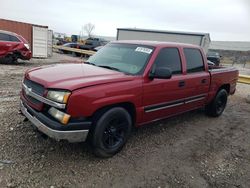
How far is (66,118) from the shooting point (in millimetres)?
3012

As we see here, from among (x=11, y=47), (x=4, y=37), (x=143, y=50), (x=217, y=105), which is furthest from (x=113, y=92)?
(x=4, y=37)

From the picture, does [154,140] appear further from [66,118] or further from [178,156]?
[66,118]

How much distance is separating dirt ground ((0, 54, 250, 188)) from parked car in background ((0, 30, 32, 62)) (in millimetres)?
7734

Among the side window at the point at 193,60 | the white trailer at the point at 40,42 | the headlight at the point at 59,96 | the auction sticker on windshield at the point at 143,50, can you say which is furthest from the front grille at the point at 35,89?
the white trailer at the point at 40,42

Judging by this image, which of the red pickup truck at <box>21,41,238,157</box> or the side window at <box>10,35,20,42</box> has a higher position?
the side window at <box>10,35,20,42</box>

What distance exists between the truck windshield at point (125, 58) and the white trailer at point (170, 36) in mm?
17331

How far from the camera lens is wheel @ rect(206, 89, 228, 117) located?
236 inches

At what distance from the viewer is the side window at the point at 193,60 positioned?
4.89m

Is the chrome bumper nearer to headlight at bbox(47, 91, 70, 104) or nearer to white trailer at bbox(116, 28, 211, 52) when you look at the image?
headlight at bbox(47, 91, 70, 104)

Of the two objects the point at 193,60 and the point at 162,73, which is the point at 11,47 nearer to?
the point at 193,60

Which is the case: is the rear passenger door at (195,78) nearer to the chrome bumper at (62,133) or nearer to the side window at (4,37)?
the chrome bumper at (62,133)

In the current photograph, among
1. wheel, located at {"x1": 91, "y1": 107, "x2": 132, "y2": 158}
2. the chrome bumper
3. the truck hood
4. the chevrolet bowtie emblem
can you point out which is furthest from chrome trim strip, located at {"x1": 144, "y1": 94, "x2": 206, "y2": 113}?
the chevrolet bowtie emblem

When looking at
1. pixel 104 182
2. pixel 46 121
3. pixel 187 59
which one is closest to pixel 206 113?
pixel 187 59

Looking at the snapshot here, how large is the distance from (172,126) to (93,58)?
227 centimetres
